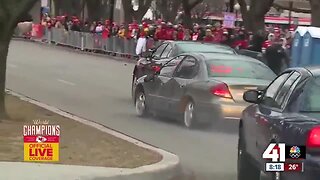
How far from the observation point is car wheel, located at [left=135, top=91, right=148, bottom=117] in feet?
52.1

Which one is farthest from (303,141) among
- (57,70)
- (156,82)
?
(57,70)

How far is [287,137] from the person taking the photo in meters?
6.28

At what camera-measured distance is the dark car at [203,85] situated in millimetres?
12930

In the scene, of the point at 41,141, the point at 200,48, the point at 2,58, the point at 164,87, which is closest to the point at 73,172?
the point at 41,141

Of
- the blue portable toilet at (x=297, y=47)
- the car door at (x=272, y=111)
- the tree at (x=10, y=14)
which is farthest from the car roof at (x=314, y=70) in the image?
the blue portable toilet at (x=297, y=47)

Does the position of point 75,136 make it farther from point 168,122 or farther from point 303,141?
point 303,141

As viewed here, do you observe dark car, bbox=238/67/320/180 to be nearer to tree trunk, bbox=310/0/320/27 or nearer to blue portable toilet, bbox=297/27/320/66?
blue portable toilet, bbox=297/27/320/66

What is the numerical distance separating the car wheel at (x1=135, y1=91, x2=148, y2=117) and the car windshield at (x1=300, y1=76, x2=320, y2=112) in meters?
9.08

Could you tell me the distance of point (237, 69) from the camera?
13.6 metres

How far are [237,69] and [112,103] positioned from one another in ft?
17.8

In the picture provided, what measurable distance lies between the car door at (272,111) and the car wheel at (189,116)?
5300 millimetres

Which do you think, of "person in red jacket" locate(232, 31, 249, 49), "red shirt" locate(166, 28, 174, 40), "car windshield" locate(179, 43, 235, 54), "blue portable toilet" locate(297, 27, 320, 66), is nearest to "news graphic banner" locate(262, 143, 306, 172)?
"car windshield" locate(179, 43, 235, 54)

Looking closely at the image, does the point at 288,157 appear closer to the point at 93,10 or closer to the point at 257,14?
the point at 257,14

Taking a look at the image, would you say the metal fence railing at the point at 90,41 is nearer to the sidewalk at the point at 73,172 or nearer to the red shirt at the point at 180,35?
the red shirt at the point at 180,35
